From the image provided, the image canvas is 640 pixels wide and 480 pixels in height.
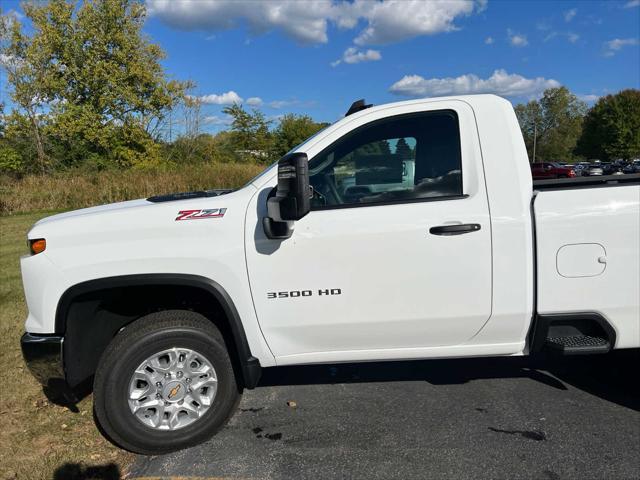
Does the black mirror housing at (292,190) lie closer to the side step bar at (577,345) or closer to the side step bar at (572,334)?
the side step bar at (572,334)

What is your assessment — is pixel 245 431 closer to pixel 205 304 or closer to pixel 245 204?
pixel 205 304

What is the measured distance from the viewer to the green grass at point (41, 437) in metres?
2.92

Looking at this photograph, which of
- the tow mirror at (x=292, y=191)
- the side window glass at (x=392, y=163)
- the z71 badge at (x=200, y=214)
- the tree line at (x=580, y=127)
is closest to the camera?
the tow mirror at (x=292, y=191)

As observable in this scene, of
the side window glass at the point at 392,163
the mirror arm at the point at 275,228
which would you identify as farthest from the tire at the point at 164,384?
the side window glass at the point at 392,163

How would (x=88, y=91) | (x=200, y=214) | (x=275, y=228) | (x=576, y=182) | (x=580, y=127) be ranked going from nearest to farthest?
(x=275, y=228) < (x=200, y=214) < (x=576, y=182) < (x=88, y=91) < (x=580, y=127)

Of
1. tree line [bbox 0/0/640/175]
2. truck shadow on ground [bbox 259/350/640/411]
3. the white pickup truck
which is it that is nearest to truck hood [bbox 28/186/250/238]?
the white pickup truck

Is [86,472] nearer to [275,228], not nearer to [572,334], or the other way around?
[275,228]

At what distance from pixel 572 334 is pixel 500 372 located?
1155 millimetres

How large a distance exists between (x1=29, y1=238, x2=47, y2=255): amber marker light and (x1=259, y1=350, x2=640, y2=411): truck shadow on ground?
201cm

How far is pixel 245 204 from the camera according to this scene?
2.94 meters

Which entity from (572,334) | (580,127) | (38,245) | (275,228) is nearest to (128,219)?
(38,245)

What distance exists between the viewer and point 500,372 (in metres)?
4.10

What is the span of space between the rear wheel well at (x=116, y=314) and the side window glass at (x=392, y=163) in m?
1.01

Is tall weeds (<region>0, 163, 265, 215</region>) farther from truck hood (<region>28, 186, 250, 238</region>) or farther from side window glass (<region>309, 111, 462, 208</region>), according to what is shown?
side window glass (<region>309, 111, 462, 208</region>)
